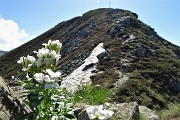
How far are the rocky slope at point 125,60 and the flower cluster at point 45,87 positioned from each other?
27.9 metres

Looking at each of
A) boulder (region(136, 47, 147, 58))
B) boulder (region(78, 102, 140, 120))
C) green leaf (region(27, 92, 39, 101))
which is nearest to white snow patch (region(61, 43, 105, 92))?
boulder (region(136, 47, 147, 58))

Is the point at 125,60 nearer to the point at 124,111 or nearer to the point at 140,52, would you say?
the point at 140,52

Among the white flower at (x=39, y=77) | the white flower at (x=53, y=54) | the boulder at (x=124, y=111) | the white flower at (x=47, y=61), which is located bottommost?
the boulder at (x=124, y=111)

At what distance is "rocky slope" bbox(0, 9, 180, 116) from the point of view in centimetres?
3797

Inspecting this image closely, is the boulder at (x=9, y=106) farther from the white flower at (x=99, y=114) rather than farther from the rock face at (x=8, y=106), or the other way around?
the white flower at (x=99, y=114)

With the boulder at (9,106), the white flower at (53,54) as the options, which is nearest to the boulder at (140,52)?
the boulder at (9,106)

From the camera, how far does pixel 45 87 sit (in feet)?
14.3

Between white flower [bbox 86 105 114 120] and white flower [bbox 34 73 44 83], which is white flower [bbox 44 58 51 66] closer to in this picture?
white flower [bbox 34 73 44 83]

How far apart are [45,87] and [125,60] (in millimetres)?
44316

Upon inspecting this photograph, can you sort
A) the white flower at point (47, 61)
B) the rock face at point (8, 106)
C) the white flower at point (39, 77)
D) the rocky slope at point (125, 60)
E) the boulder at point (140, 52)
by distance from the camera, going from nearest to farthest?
the white flower at point (39, 77) → the white flower at point (47, 61) → the rock face at point (8, 106) → the rocky slope at point (125, 60) → the boulder at point (140, 52)

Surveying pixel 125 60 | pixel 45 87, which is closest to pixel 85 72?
pixel 125 60

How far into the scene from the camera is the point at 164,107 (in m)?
35.6

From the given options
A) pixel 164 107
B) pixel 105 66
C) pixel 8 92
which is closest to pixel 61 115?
pixel 8 92

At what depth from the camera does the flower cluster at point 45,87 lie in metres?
4.42
